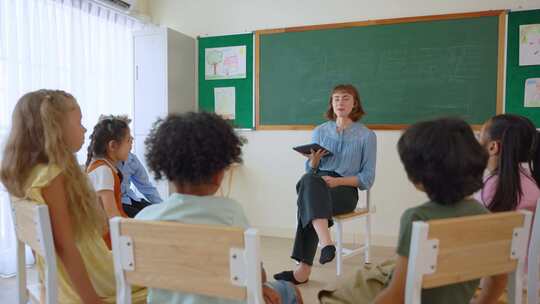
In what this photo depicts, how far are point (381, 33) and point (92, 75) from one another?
8.21 ft

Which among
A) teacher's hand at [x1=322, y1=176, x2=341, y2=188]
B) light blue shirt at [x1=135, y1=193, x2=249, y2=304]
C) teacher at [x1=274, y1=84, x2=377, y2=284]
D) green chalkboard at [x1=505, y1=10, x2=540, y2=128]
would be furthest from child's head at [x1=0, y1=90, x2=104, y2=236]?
green chalkboard at [x1=505, y1=10, x2=540, y2=128]

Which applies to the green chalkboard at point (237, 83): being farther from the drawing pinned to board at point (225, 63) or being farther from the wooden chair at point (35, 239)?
the wooden chair at point (35, 239)

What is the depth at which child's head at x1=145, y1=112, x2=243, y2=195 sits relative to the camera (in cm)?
112

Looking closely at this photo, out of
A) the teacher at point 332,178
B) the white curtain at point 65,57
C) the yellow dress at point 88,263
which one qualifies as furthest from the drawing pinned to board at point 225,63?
the yellow dress at point 88,263

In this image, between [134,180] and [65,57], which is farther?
[65,57]

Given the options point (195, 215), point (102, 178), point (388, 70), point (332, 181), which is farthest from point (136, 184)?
point (388, 70)

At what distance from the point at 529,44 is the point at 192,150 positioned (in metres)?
3.01

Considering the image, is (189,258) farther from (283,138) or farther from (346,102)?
(283,138)

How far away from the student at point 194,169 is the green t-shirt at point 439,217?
0.39 m

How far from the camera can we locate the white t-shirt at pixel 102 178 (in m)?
1.96

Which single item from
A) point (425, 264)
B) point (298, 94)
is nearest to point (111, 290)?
point (425, 264)

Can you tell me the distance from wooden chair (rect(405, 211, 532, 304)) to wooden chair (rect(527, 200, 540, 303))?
0.18 metres

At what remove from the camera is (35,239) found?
1137 millimetres

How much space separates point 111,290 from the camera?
4.31 ft
